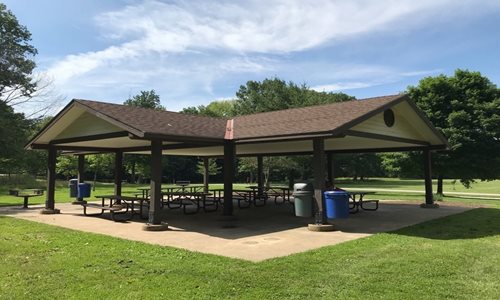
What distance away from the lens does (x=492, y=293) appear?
5.07 metres

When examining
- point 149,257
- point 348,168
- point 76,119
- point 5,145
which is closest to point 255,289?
point 149,257

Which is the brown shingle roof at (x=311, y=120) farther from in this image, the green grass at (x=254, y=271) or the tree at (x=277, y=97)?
the tree at (x=277, y=97)

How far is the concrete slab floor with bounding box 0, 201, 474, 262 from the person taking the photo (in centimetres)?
817

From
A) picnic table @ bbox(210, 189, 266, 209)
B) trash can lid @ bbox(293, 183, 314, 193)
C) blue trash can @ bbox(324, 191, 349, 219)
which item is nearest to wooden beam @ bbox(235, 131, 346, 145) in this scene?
trash can lid @ bbox(293, 183, 314, 193)

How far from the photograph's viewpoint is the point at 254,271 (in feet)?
20.0

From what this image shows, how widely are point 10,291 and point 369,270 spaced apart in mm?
5026

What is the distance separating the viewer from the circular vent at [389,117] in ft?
42.0

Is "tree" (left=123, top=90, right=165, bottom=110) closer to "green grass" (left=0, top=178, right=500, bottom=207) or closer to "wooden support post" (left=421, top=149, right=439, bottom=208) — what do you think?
"green grass" (left=0, top=178, right=500, bottom=207)

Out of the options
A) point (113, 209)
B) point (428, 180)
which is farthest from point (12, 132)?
point (428, 180)

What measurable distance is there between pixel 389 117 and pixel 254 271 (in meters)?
8.72

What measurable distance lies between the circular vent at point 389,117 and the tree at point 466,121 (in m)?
10.3

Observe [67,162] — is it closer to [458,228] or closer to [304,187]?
[304,187]

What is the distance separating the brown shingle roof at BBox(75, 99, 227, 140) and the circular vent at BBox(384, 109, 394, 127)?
5230 millimetres

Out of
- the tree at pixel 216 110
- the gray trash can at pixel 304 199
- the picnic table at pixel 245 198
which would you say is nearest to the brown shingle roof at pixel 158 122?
the gray trash can at pixel 304 199
